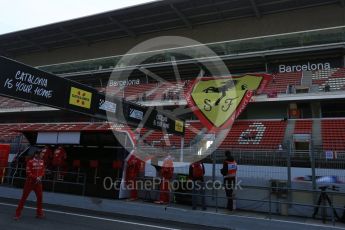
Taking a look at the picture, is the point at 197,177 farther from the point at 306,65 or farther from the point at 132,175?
the point at 306,65

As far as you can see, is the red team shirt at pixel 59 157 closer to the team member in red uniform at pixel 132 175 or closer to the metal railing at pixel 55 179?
the metal railing at pixel 55 179

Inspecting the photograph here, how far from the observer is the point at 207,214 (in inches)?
367

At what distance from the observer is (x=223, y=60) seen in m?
24.9

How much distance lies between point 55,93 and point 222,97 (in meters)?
14.2

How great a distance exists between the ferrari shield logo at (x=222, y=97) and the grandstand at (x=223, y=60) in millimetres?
794

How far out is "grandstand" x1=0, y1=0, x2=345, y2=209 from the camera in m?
19.1

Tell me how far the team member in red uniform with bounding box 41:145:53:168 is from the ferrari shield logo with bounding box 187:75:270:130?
31.0 feet

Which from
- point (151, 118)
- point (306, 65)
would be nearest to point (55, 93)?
point (151, 118)

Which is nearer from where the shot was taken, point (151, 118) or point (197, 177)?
point (197, 177)

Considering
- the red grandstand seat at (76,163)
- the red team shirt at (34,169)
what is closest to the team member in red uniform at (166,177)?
the red grandstand seat at (76,163)

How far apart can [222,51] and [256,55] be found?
2581mm

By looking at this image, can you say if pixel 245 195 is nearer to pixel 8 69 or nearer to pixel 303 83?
pixel 8 69

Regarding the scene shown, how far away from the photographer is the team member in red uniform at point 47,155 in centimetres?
1260

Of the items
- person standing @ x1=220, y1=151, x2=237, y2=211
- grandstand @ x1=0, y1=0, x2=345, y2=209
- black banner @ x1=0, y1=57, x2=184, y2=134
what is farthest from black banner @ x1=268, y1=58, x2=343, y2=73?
black banner @ x1=0, y1=57, x2=184, y2=134
